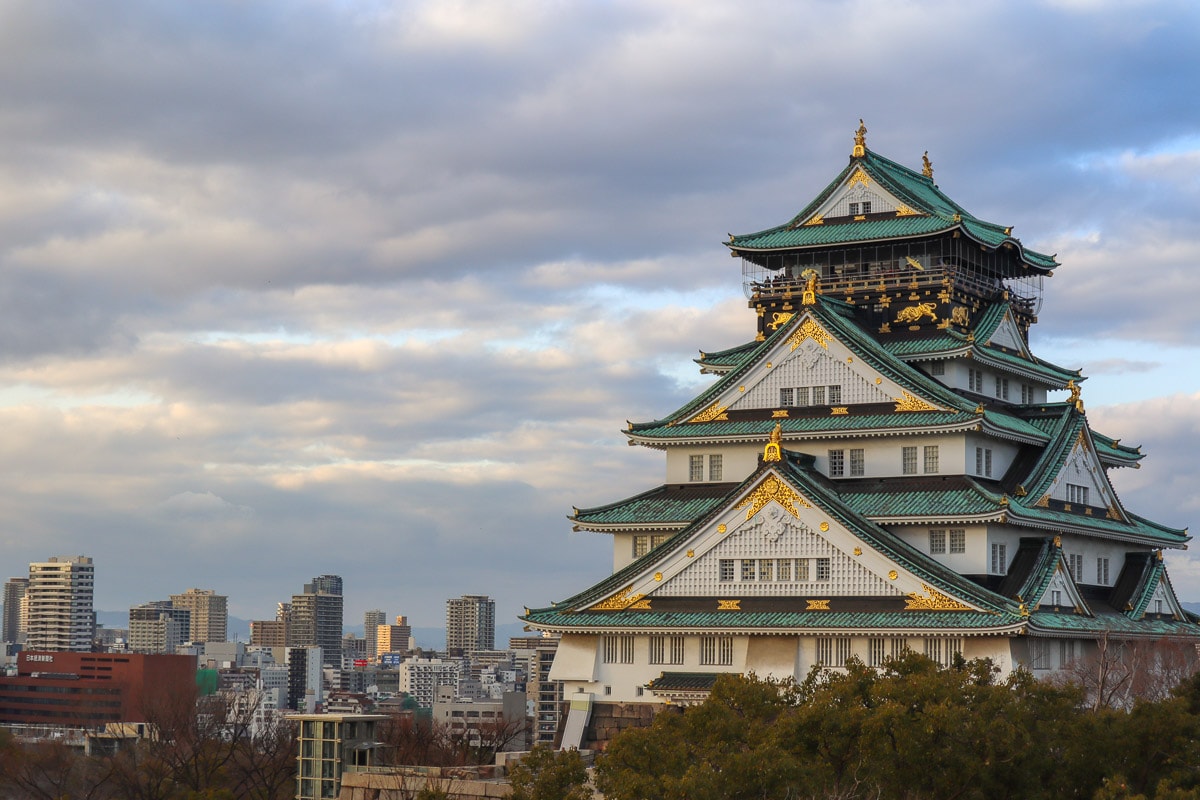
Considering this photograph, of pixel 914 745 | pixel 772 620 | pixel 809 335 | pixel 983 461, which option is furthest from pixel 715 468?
pixel 914 745

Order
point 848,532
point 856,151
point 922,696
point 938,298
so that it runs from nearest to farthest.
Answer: point 922,696 → point 848,532 → point 938,298 → point 856,151

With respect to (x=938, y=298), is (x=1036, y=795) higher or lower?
lower

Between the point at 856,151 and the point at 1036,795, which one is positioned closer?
the point at 1036,795

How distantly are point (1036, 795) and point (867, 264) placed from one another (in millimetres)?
39170

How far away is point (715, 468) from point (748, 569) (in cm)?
795

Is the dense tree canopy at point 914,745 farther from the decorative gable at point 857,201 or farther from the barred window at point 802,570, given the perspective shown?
the decorative gable at point 857,201

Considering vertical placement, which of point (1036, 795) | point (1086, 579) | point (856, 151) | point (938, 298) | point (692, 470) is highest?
point (856, 151)

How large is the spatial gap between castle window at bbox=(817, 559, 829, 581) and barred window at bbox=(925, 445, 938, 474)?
7050 millimetres

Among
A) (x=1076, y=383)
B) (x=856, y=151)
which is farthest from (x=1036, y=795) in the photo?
(x=856, y=151)

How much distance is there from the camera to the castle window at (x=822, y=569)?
231 ft

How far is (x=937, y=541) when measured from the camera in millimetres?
72812

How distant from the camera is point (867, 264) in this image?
8412 cm

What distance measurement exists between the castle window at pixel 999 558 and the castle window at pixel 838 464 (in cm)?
746

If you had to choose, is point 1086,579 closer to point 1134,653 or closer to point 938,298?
point 1134,653
